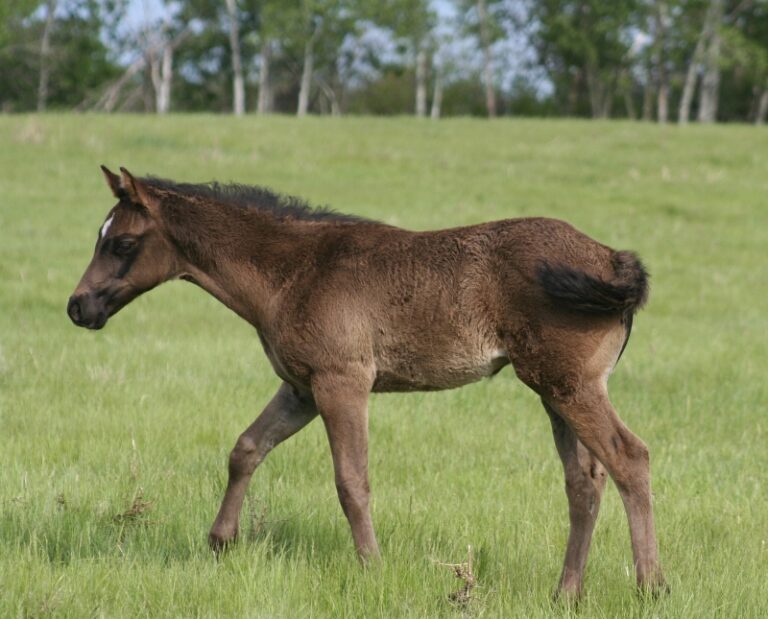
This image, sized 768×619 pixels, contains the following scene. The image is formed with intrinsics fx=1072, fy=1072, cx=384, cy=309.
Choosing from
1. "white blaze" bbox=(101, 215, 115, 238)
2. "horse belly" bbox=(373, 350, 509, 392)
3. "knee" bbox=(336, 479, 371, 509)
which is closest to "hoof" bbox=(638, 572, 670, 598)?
"horse belly" bbox=(373, 350, 509, 392)

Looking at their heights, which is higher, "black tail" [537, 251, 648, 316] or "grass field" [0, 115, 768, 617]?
"black tail" [537, 251, 648, 316]

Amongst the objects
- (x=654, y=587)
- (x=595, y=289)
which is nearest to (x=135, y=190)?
(x=595, y=289)

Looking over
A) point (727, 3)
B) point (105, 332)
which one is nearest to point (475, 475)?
point (105, 332)

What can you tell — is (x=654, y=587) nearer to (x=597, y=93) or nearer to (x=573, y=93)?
(x=597, y=93)

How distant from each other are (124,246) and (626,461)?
2.61 m

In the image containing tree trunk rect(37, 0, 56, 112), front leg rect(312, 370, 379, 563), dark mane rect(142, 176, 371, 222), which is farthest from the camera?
tree trunk rect(37, 0, 56, 112)

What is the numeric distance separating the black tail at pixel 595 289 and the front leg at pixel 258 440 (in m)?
1.43

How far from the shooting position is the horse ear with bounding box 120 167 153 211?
516 centimetres

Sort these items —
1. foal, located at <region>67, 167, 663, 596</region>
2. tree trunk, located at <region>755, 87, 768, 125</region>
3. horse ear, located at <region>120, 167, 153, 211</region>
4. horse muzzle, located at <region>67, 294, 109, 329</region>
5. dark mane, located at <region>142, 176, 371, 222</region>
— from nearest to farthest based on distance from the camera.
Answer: foal, located at <region>67, 167, 663, 596</region>
horse ear, located at <region>120, 167, 153, 211</region>
horse muzzle, located at <region>67, 294, 109, 329</region>
dark mane, located at <region>142, 176, 371, 222</region>
tree trunk, located at <region>755, 87, 768, 125</region>

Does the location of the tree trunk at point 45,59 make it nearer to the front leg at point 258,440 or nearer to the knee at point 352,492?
the front leg at point 258,440

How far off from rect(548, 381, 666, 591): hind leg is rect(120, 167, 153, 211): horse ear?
2.29 m

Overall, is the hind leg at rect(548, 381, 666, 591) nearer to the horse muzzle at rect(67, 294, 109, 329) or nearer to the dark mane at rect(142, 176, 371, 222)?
the dark mane at rect(142, 176, 371, 222)

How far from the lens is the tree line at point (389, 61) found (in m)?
61.8

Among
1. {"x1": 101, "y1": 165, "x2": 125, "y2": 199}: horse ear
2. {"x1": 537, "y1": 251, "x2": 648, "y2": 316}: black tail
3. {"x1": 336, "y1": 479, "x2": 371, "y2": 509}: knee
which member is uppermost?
{"x1": 101, "y1": 165, "x2": 125, "y2": 199}: horse ear
